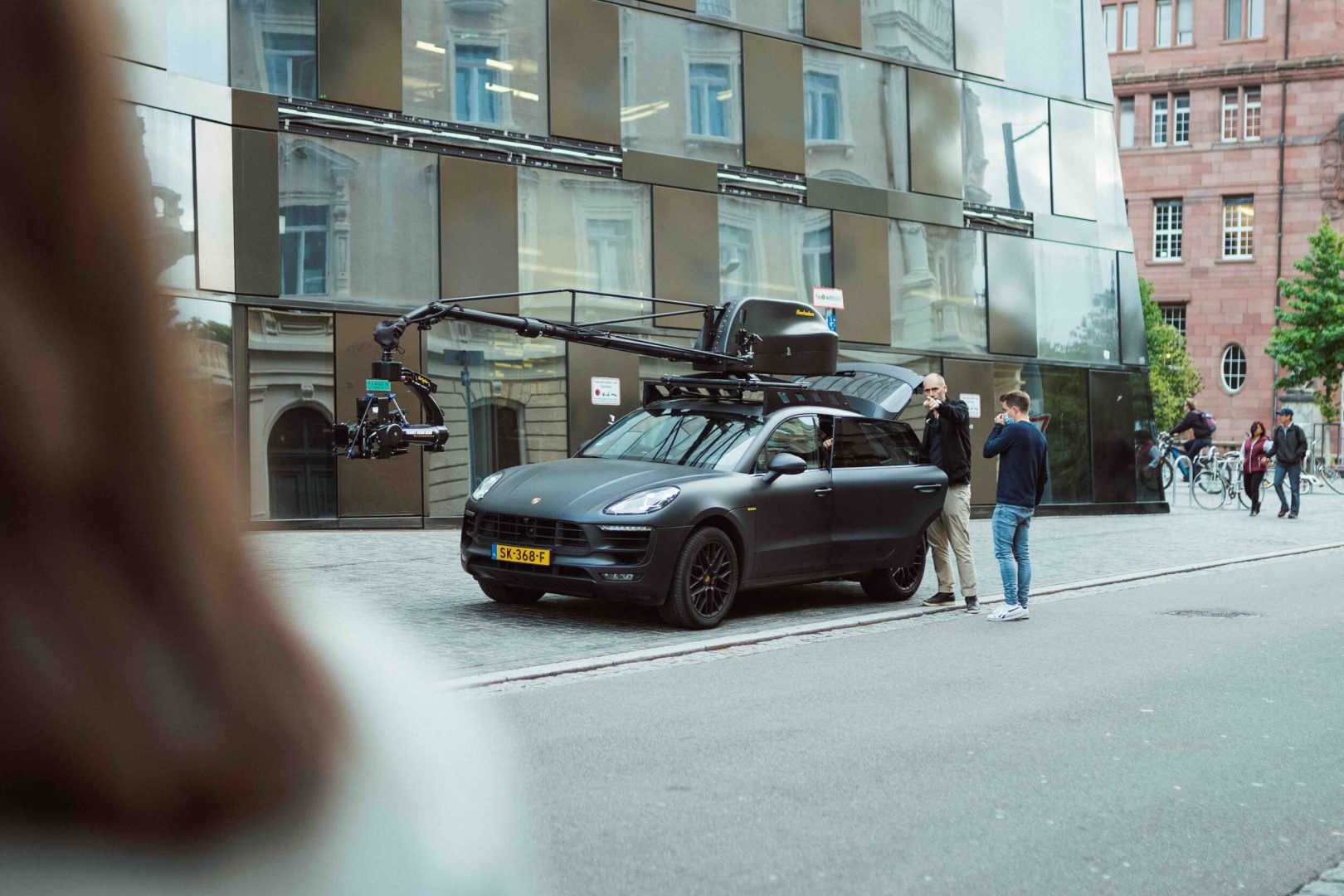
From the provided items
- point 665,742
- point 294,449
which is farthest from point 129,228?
point 294,449

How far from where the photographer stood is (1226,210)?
63375mm

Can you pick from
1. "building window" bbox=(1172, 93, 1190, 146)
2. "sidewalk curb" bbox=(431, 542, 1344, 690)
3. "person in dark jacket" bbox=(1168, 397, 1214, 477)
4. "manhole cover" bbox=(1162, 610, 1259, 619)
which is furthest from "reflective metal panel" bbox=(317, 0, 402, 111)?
"building window" bbox=(1172, 93, 1190, 146)

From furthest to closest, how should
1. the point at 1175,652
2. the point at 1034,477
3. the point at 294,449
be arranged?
1. the point at 294,449
2. the point at 1034,477
3. the point at 1175,652

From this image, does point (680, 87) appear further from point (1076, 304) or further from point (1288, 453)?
point (1288, 453)

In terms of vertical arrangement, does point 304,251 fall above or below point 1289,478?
above

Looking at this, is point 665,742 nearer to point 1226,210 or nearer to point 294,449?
point 294,449

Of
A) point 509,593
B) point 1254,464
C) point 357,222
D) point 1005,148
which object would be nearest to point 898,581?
point 509,593

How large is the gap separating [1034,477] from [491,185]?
1004 cm

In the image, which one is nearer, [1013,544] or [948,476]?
[1013,544]

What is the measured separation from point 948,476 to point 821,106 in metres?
12.5

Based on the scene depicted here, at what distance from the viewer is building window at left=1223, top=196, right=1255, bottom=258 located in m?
63.1

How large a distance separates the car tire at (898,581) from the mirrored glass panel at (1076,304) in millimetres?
14590

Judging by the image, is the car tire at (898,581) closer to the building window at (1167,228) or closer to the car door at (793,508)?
the car door at (793,508)

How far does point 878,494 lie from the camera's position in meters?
11.5
